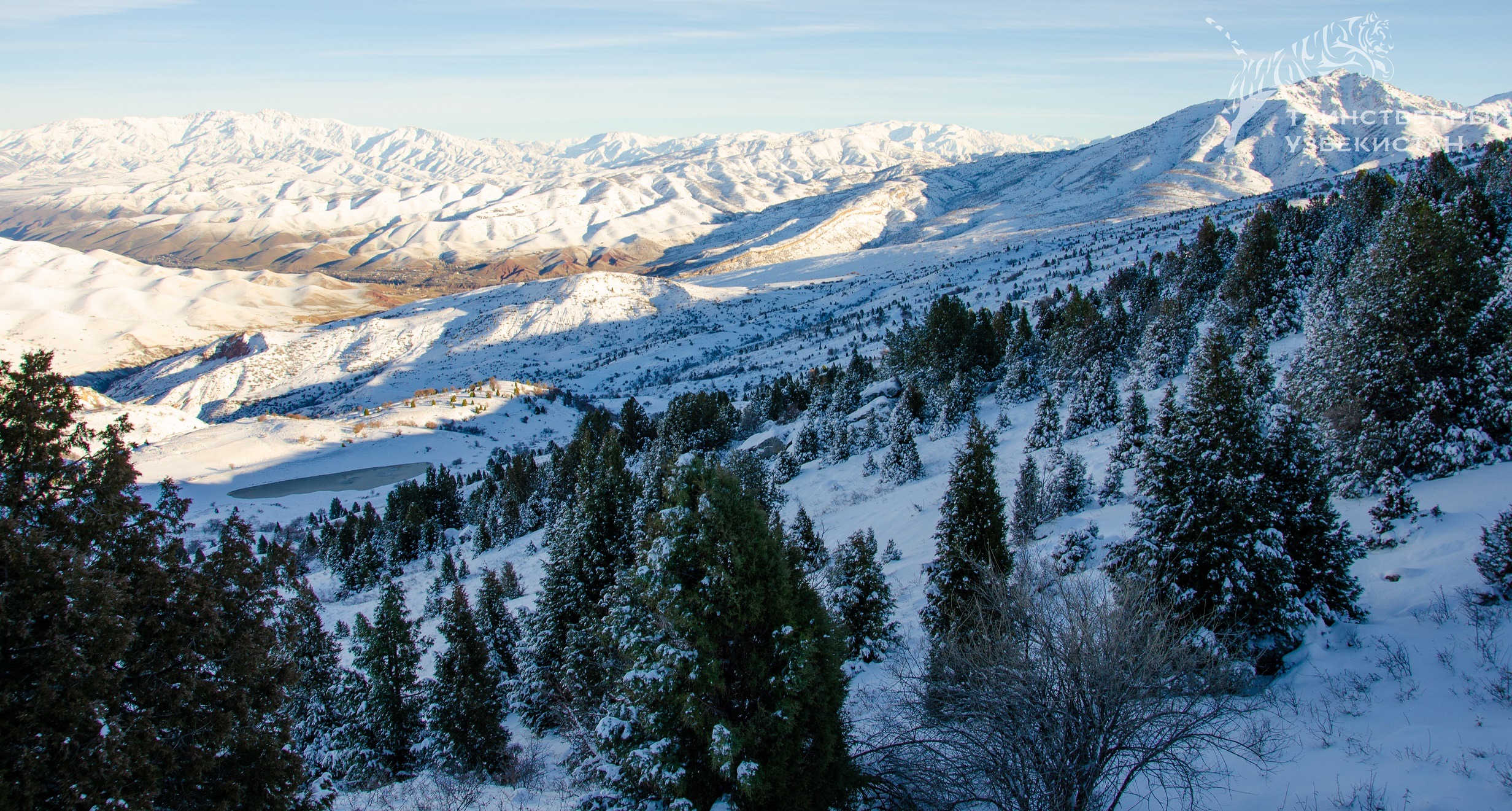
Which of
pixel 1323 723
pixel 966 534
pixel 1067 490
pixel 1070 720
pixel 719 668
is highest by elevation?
pixel 719 668

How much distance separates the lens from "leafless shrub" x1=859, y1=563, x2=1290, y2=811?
9.18 m

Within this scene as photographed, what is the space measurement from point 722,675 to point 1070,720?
189 inches

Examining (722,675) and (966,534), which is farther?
(966,534)

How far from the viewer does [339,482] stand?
2987 inches

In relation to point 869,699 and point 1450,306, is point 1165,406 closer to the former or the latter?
point 869,699

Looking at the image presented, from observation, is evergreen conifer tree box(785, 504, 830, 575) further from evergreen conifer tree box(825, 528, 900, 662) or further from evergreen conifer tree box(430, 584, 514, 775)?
evergreen conifer tree box(430, 584, 514, 775)

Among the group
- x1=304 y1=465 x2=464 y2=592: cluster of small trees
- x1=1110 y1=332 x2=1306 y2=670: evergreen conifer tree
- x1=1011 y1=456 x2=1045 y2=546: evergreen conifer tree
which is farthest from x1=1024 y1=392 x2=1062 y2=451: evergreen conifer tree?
x1=304 y1=465 x2=464 y2=592: cluster of small trees

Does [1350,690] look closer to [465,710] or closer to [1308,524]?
[1308,524]

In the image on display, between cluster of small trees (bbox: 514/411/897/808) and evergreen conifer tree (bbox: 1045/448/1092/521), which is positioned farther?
evergreen conifer tree (bbox: 1045/448/1092/521)

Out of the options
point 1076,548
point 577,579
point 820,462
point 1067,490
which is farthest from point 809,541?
point 820,462

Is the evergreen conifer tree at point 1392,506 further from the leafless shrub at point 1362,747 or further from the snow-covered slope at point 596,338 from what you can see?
the snow-covered slope at point 596,338

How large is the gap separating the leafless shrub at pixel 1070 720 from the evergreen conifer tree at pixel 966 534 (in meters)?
7.17

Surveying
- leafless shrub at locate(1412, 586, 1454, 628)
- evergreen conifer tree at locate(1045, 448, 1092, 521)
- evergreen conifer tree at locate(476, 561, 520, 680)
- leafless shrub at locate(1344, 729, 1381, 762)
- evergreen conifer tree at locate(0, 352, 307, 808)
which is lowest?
evergreen conifer tree at locate(476, 561, 520, 680)

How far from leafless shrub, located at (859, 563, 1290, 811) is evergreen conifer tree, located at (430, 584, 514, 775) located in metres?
11.5
